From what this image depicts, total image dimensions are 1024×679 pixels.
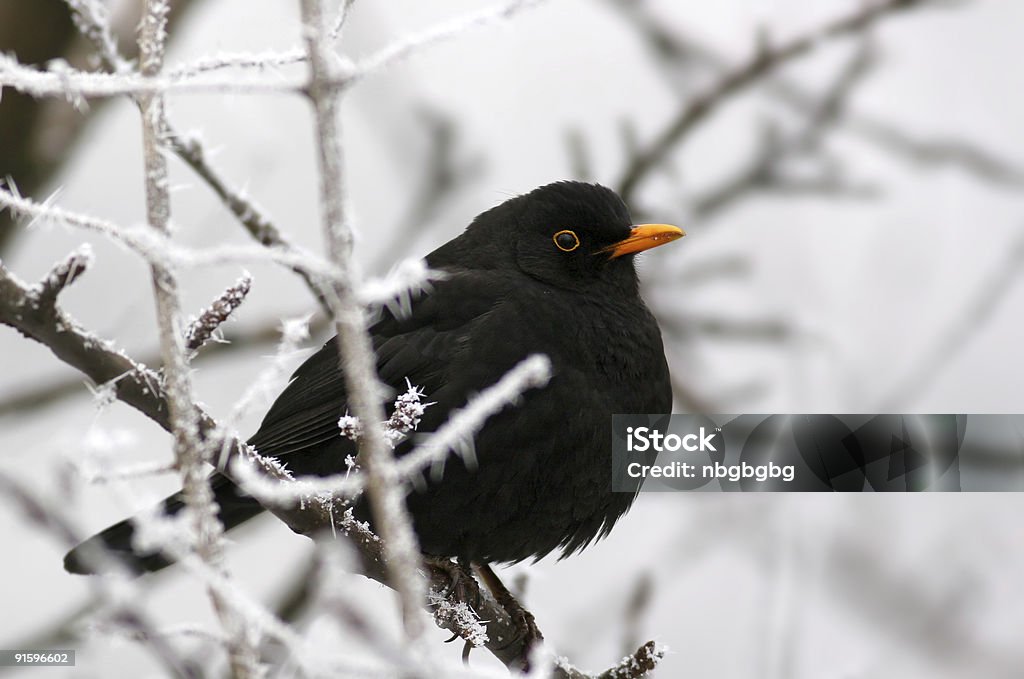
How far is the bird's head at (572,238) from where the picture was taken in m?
4.76

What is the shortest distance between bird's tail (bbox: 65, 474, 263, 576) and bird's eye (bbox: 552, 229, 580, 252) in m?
1.63

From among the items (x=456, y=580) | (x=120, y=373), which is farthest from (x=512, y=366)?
(x=120, y=373)

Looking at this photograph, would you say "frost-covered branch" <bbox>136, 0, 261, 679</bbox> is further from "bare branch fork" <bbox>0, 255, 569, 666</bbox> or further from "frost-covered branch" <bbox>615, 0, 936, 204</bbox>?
"frost-covered branch" <bbox>615, 0, 936, 204</bbox>

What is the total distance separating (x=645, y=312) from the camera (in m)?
4.73

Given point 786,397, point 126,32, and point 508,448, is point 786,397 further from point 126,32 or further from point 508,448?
point 126,32

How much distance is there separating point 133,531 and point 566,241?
2131 millimetres

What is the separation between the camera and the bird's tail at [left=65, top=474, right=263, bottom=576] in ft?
14.3

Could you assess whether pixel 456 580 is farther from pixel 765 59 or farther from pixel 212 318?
pixel 765 59

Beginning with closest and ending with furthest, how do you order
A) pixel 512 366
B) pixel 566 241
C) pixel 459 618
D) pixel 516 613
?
pixel 459 618, pixel 512 366, pixel 516 613, pixel 566 241

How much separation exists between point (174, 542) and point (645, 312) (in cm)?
323

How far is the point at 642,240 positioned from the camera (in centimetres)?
477

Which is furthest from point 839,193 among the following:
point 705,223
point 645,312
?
point 645,312

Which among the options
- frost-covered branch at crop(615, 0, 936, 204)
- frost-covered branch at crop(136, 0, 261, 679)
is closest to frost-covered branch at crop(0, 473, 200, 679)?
frost-covered branch at crop(136, 0, 261, 679)

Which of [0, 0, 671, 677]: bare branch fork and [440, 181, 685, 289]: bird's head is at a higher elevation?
[440, 181, 685, 289]: bird's head
